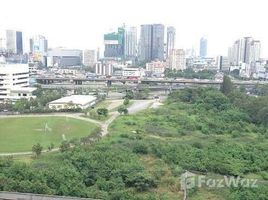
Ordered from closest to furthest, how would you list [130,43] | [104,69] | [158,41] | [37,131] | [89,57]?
1. [37,131]
2. [104,69]
3. [158,41]
4. [89,57]
5. [130,43]

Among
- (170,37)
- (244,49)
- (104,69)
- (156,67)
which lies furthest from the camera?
(170,37)

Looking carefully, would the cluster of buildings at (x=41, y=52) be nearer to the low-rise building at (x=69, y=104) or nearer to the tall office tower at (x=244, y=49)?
the tall office tower at (x=244, y=49)

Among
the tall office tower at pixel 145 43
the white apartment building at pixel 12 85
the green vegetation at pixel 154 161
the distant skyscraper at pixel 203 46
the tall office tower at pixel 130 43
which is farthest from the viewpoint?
the distant skyscraper at pixel 203 46

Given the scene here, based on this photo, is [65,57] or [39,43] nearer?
Answer: [65,57]

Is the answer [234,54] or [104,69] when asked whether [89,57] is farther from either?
[234,54]

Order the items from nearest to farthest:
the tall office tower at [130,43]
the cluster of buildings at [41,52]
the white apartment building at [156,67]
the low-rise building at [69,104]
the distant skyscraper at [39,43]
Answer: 1. the low-rise building at [69,104]
2. the white apartment building at [156,67]
3. the cluster of buildings at [41,52]
4. the tall office tower at [130,43]
5. the distant skyscraper at [39,43]

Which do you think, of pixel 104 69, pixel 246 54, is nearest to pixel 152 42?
pixel 246 54

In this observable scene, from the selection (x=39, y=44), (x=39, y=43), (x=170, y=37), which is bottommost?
(x=39, y=44)

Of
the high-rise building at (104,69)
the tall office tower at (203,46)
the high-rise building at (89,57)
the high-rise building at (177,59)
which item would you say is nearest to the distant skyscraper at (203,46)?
the tall office tower at (203,46)
